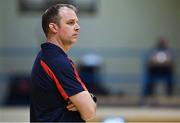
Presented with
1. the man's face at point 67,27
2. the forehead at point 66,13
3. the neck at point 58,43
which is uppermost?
the forehead at point 66,13

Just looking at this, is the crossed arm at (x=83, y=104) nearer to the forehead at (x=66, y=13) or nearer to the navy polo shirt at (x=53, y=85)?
the navy polo shirt at (x=53, y=85)

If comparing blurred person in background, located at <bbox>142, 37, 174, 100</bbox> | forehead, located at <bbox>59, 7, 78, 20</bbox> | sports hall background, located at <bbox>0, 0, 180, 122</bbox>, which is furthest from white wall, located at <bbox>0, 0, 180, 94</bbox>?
forehead, located at <bbox>59, 7, 78, 20</bbox>

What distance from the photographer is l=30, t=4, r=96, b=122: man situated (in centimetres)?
275

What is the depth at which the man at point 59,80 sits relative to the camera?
2.75 metres

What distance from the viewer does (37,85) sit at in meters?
2.86

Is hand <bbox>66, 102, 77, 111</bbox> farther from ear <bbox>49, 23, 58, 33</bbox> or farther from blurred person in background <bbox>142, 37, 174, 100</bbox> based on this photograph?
blurred person in background <bbox>142, 37, 174, 100</bbox>

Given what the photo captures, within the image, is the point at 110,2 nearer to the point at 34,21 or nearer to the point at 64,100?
the point at 34,21

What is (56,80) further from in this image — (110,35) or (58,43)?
(110,35)

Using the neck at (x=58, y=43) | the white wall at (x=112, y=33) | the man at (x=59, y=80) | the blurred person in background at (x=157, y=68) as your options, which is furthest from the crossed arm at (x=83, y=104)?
the white wall at (x=112, y=33)

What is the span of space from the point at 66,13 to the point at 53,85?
364 millimetres

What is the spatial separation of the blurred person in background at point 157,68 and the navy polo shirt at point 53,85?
7.74 meters

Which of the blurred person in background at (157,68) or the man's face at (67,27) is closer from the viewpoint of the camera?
the man's face at (67,27)

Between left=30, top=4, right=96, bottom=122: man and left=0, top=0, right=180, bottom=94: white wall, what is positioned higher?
left=30, top=4, right=96, bottom=122: man

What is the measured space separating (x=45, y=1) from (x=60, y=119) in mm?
9311
